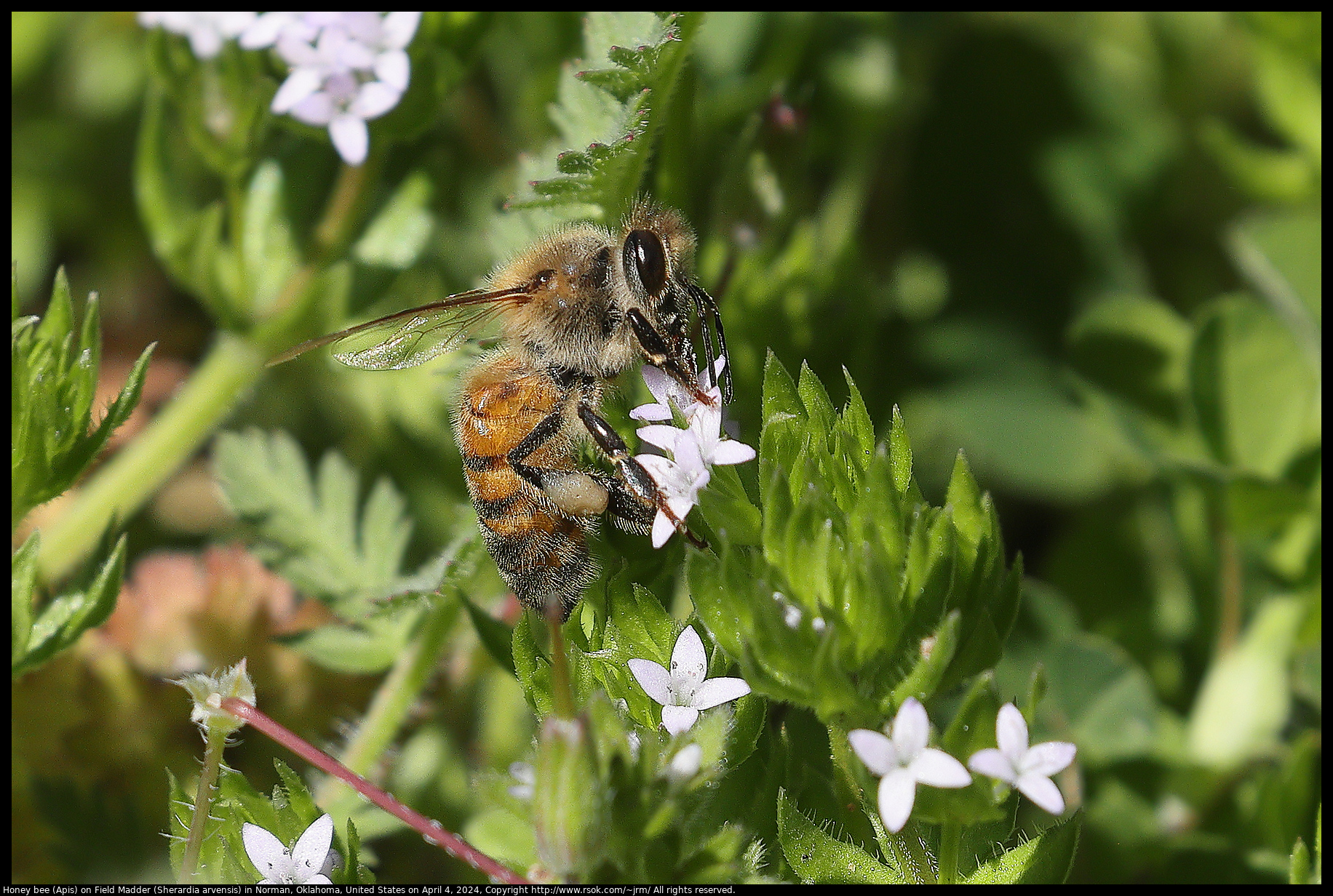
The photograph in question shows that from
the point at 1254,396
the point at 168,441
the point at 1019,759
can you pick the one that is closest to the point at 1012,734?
the point at 1019,759

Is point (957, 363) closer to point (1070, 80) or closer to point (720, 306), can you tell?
point (1070, 80)

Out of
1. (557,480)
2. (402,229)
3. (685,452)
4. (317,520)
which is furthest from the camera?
(402,229)

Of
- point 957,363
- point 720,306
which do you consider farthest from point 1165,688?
point 720,306

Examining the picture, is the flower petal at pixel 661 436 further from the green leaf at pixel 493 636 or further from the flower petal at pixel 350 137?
the flower petal at pixel 350 137

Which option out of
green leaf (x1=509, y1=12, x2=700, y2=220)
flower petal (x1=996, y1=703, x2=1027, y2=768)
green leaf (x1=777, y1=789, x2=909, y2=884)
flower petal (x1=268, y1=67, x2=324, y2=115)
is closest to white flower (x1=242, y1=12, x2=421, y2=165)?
flower petal (x1=268, y1=67, x2=324, y2=115)

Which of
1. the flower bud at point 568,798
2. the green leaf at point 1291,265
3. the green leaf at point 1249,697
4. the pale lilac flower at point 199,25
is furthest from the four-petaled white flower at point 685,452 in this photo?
the green leaf at point 1291,265

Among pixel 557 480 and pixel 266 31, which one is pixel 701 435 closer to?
pixel 557 480
